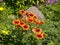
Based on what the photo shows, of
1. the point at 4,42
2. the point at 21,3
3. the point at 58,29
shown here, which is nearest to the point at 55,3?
the point at 21,3

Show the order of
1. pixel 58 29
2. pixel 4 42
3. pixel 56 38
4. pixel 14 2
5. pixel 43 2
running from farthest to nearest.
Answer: pixel 43 2, pixel 14 2, pixel 58 29, pixel 56 38, pixel 4 42

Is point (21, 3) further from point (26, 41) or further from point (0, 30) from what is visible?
point (26, 41)

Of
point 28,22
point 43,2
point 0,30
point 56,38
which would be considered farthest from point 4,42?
A: point 43,2

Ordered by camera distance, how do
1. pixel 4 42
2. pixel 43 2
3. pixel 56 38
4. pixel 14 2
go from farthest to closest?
pixel 43 2 → pixel 14 2 → pixel 56 38 → pixel 4 42

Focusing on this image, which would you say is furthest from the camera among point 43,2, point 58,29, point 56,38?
point 43,2

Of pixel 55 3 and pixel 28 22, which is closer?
pixel 28 22

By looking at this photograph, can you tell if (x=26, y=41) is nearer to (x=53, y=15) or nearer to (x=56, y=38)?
(x=56, y=38)

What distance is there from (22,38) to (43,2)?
259 centimetres

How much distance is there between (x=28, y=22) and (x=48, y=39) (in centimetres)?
66

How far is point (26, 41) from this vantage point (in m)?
4.41

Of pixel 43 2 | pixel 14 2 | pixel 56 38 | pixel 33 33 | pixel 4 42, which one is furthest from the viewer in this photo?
pixel 43 2

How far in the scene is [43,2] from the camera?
684 cm

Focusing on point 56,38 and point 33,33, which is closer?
point 33,33

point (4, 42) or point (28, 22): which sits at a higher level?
point (28, 22)
